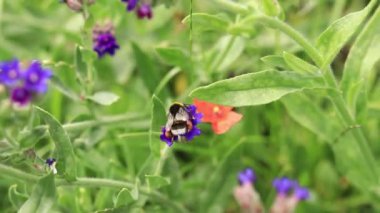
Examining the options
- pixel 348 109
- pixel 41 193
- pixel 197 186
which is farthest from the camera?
pixel 197 186

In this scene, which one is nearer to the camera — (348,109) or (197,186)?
(348,109)

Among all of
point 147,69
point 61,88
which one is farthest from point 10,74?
point 147,69

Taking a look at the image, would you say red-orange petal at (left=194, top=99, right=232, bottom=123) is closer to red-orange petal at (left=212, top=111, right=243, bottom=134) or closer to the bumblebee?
red-orange petal at (left=212, top=111, right=243, bottom=134)

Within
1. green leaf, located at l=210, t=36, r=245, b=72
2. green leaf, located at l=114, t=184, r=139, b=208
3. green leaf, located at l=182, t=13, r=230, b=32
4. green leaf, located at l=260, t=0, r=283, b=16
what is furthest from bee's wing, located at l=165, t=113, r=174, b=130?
green leaf, located at l=210, t=36, r=245, b=72

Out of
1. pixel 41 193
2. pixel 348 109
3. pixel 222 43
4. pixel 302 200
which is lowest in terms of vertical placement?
pixel 302 200

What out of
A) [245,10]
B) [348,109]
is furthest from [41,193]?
[348,109]

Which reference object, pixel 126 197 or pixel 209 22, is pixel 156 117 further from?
pixel 209 22

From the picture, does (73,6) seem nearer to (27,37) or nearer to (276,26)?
(276,26)
